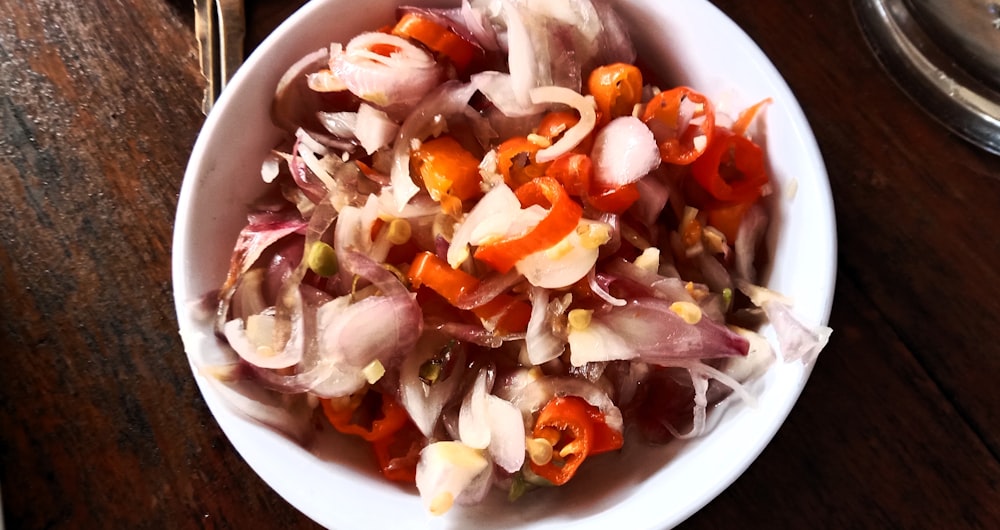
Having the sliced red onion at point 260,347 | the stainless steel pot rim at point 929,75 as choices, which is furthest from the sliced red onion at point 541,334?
the stainless steel pot rim at point 929,75

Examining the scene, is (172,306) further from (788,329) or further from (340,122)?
(788,329)

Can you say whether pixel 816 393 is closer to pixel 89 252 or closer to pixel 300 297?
pixel 300 297

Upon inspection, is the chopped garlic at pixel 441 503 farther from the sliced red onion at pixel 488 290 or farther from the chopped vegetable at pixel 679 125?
the chopped vegetable at pixel 679 125

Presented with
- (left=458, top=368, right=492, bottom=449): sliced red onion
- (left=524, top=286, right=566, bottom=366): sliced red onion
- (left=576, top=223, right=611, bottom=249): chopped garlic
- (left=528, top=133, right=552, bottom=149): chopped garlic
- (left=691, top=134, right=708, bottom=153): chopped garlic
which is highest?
(left=691, top=134, right=708, bottom=153): chopped garlic

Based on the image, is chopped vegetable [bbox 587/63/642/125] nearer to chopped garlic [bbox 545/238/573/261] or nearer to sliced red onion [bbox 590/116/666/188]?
sliced red onion [bbox 590/116/666/188]

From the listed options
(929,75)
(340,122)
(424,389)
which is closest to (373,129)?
(340,122)

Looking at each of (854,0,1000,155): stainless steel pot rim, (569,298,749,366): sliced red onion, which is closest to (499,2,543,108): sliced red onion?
(569,298,749,366): sliced red onion
